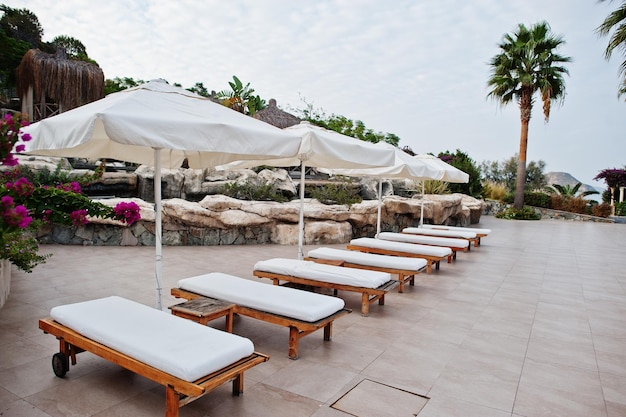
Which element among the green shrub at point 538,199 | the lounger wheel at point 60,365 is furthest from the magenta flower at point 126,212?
the green shrub at point 538,199

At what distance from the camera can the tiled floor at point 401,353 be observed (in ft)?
8.43

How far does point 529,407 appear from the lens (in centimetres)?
262

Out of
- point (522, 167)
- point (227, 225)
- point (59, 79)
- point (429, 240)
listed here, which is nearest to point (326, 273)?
point (429, 240)

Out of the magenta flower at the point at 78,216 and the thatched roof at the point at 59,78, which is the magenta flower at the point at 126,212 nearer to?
the magenta flower at the point at 78,216

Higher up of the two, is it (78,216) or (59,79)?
(59,79)

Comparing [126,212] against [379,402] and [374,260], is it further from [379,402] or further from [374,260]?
[374,260]

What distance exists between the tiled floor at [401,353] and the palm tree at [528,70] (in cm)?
1372

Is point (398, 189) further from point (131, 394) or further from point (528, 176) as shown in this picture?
point (528, 176)

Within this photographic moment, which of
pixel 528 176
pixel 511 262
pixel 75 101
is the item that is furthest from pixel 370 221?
pixel 528 176

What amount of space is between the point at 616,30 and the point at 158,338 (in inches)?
589

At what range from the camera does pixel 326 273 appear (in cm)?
461

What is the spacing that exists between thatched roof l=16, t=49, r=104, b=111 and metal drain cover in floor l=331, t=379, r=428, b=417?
59.5 ft

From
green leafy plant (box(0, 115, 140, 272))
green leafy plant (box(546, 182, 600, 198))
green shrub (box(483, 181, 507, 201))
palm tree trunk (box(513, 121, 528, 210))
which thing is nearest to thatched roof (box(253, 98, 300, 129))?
green shrub (box(483, 181, 507, 201))

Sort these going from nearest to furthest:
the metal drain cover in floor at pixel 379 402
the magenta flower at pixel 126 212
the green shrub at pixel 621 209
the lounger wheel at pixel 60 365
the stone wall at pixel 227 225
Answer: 1. the metal drain cover in floor at pixel 379 402
2. the lounger wheel at pixel 60 365
3. the magenta flower at pixel 126 212
4. the stone wall at pixel 227 225
5. the green shrub at pixel 621 209
